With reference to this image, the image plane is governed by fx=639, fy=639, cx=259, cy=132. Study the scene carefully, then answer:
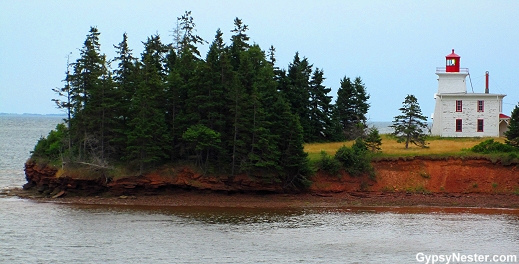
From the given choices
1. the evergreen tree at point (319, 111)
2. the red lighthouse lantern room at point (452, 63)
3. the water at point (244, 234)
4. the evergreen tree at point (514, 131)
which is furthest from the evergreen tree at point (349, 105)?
the water at point (244, 234)

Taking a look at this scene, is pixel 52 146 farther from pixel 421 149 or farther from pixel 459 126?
pixel 459 126

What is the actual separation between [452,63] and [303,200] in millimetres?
24069

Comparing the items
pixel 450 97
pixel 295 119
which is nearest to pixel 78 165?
pixel 295 119

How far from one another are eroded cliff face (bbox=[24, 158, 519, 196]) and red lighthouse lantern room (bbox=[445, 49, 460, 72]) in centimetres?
1636

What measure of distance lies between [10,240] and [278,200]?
744 inches

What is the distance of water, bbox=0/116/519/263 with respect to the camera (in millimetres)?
28344

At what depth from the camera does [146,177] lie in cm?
4581

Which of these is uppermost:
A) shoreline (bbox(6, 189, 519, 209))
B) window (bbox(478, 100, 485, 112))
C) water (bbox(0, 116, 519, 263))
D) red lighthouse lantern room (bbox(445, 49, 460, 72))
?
red lighthouse lantern room (bbox(445, 49, 460, 72))

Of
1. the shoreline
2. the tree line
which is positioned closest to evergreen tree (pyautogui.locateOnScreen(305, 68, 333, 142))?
the tree line

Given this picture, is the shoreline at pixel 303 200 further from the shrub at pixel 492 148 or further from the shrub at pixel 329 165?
the shrub at pixel 492 148

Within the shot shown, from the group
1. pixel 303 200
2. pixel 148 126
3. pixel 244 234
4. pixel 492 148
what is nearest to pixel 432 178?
pixel 492 148

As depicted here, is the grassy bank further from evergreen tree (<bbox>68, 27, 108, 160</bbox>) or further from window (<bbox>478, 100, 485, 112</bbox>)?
evergreen tree (<bbox>68, 27, 108, 160</bbox>)

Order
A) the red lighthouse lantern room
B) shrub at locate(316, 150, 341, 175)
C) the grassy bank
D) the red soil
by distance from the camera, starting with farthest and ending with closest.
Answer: the red lighthouse lantern room → the grassy bank → shrub at locate(316, 150, 341, 175) → the red soil

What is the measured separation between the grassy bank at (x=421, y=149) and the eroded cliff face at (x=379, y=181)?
1.32m
